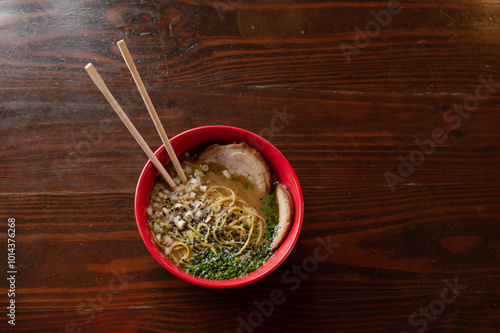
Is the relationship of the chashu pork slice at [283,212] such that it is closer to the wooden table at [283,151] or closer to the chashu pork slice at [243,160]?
the chashu pork slice at [243,160]

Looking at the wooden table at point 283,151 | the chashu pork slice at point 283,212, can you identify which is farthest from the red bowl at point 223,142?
the wooden table at point 283,151

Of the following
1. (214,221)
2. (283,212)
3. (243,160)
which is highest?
(243,160)

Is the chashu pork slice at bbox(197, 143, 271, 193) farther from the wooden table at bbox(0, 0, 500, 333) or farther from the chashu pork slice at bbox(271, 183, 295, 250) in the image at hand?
the wooden table at bbox(0, 0, 500, 333)

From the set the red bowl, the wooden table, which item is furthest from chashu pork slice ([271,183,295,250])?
the wooden table

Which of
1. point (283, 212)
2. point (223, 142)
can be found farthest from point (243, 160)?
point (283, 212)

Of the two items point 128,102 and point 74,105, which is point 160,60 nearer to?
point 128,102

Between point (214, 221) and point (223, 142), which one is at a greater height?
point (223, 142)

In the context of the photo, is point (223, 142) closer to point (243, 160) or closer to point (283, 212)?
point (243, 160)
